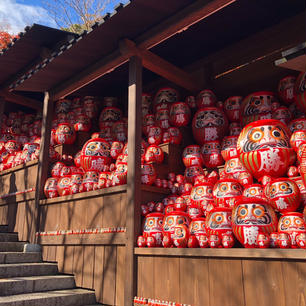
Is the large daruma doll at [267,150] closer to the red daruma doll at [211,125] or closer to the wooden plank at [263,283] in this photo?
the red daruma doll at [211,125]

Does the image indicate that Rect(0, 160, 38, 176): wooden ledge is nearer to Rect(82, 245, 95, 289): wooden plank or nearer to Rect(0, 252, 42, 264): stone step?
Rect(0, 252, 42, 264): stone step

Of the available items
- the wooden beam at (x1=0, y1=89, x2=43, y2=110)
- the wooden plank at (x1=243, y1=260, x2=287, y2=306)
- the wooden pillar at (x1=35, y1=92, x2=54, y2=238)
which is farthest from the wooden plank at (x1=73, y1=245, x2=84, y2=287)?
the wooden beam at (x1=0, y1=89, x2=43, y2=110)

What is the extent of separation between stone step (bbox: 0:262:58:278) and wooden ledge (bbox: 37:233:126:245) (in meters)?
0.38

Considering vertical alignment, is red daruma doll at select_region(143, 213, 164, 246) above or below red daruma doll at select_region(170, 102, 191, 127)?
below

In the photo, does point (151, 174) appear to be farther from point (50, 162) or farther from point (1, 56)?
point (1, 56)

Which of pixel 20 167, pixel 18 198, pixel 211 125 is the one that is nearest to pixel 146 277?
pixel 211 125

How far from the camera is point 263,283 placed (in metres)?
2.89

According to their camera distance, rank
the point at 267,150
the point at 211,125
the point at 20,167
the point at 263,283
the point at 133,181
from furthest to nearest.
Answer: the point at 20,167 → the point at 211,125 → the point at 133,181 → the point at 267,150 → the point at 263,283

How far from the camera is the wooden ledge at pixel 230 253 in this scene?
108 inches

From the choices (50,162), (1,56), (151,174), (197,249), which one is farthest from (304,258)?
(1,56)

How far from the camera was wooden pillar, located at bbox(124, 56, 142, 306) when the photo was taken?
4062mm

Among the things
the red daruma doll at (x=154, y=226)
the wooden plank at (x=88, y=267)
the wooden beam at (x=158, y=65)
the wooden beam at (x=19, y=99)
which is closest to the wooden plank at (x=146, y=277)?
the red daruma doll at (x=154, y=226)

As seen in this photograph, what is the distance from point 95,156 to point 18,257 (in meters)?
1.86

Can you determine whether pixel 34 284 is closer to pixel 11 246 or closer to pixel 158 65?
pixel 11 246
